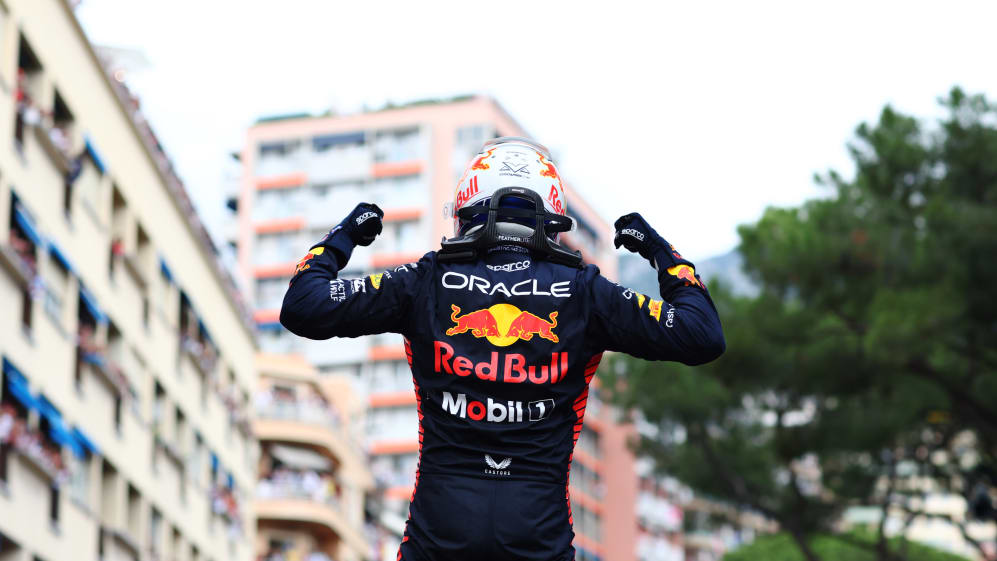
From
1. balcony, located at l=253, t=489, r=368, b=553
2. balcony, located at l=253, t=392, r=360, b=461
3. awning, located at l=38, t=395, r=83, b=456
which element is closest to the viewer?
awning, located at l=38, t=395, r=83, b=456

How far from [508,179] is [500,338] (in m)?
0.62

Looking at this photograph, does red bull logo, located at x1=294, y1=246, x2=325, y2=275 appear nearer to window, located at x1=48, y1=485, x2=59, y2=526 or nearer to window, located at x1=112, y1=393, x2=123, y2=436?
window, located at x1=48, y1=485, x2=59, y2=526

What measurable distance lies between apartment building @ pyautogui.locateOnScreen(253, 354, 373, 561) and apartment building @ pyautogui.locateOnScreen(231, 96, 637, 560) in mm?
12292

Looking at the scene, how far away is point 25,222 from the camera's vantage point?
27.0m

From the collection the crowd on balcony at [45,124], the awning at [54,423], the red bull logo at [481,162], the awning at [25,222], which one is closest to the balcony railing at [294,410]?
the crowd on balcony at [45,124]

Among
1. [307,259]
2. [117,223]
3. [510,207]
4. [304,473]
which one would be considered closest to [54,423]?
[117,223]

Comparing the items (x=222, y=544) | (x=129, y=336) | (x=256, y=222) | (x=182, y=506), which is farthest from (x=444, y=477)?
(x=256, y=222)

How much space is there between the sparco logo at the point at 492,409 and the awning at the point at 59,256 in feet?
82.2

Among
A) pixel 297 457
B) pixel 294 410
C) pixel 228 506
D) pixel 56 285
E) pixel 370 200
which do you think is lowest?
pixel 228 506

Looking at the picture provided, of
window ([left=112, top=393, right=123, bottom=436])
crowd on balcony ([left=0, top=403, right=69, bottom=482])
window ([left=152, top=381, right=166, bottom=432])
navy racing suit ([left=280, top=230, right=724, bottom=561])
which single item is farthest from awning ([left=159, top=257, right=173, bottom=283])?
navy racing suit ([left=280, top=230, right=724, bottom=561])

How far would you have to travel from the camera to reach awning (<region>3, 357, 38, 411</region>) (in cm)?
2598

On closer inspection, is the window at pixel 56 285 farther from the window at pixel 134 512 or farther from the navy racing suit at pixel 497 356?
the navy racing suit at pixel 497 356

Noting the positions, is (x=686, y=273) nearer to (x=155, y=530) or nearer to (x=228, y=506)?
(x=155, y=530)

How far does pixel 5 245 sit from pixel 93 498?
8.26 m
